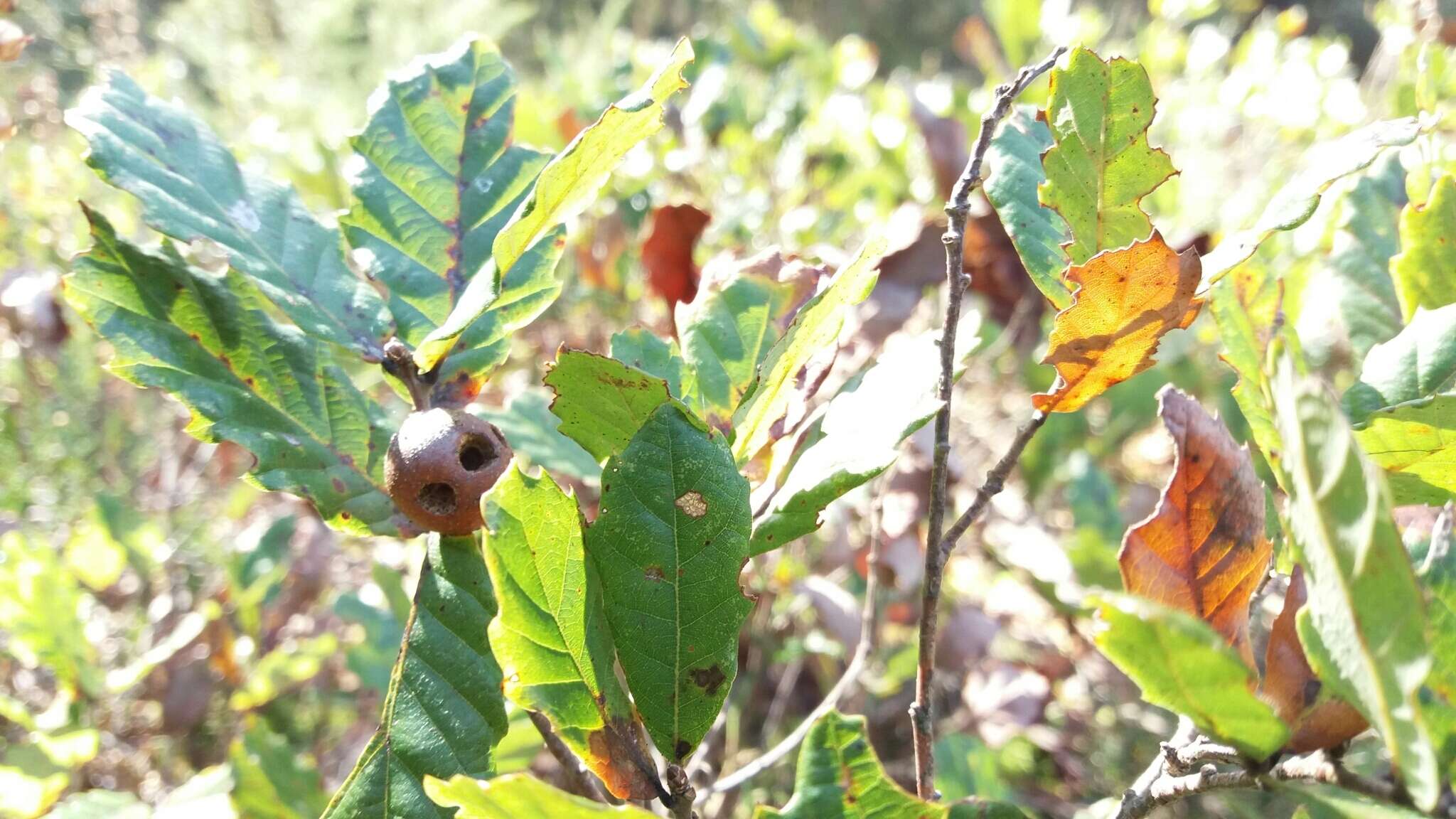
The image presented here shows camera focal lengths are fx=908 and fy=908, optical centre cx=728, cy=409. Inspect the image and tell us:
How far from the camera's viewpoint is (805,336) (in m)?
0.51

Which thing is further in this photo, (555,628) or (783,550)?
(783,550)

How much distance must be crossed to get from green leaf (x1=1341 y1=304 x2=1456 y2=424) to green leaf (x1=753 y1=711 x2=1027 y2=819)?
15.0 inches

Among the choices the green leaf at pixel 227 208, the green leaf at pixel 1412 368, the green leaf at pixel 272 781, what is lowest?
the green leaf at pixel 272 781

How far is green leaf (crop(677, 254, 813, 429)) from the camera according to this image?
619mm

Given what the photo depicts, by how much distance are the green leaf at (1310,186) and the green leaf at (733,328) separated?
0.28 meters

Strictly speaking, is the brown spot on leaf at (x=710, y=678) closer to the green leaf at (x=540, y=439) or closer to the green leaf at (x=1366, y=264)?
the green leaf at (x=540, y=439)

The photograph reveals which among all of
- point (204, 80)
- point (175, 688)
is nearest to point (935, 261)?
point (175, 688)

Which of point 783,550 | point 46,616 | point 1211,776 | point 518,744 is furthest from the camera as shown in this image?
point 783,550

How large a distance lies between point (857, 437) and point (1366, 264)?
1.69 feet

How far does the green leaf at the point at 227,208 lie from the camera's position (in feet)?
1.84

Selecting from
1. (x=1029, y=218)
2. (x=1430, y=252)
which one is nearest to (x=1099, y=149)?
(x=1029, y=218)

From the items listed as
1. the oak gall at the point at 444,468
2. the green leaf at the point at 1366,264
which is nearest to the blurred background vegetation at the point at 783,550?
the green leaf at the point at 1366,264

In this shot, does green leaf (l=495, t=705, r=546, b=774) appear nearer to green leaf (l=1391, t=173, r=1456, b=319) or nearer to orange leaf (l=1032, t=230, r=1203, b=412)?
orange leaf (l=1032, t=230, r=1203, b=412)

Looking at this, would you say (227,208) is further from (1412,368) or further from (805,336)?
(1412,368)
